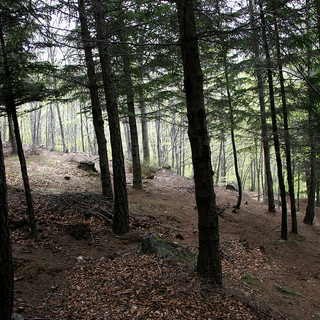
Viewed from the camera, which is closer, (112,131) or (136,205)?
(112,131)

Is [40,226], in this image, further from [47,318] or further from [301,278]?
[301,278]

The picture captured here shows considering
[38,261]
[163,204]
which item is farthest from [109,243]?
[163,204]

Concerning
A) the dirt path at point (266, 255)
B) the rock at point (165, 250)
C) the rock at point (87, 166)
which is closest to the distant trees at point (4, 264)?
the rock at point (165, 250)

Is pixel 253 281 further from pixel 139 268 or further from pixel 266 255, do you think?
pixel 266 255

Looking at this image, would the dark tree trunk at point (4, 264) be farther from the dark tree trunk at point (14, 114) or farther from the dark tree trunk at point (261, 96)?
the dark tree trunk at point (261, 96)

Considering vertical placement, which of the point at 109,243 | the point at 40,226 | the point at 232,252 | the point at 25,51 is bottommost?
the point at 232,252

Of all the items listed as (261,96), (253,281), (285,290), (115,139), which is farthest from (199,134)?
(261,96)

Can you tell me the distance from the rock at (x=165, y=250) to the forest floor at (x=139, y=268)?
0.19 m

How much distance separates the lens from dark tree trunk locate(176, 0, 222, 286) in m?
3.84

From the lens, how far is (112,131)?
6.29 meters

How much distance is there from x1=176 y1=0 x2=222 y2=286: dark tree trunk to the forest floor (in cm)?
75

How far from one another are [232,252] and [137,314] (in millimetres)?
4224

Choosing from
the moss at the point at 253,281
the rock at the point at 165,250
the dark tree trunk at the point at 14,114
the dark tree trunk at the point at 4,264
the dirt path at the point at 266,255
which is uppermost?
the dark tree trunk at the point at 14,114

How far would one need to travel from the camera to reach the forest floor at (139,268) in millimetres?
3510
